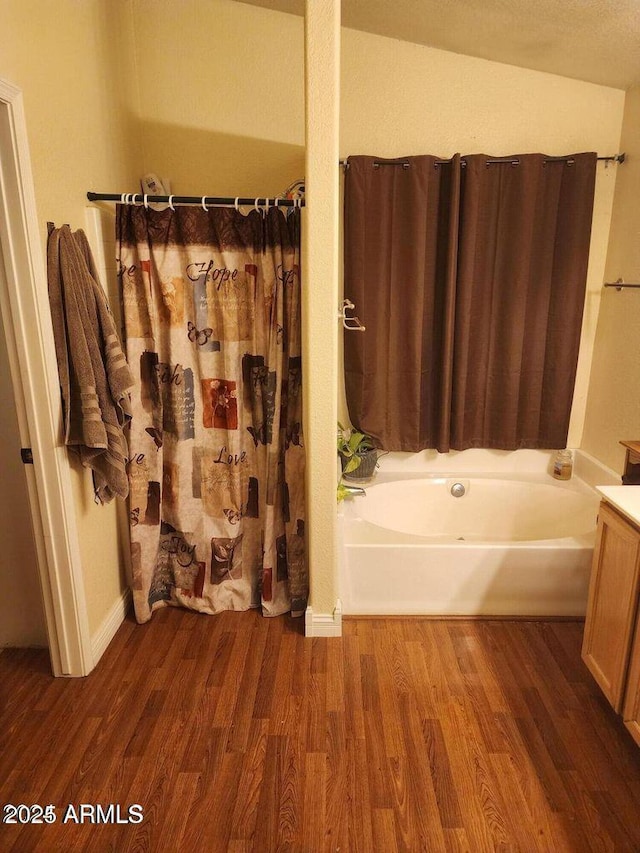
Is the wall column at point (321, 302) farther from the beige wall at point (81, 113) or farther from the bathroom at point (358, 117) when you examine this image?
the beige wall at point (81, 113)

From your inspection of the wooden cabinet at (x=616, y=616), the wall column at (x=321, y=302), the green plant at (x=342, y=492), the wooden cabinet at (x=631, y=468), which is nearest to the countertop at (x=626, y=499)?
the wooden cabinet at (x=616, y=616)

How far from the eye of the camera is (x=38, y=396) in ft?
5.93

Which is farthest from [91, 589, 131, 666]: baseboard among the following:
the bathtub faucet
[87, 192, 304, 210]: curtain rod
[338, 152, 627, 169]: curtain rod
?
[338, 152, 627, 169]: curtain rod

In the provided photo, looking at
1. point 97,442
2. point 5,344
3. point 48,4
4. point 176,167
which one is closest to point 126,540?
point 97,442

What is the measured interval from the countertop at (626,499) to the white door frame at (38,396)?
1.88m

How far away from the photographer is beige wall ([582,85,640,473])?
100 inches

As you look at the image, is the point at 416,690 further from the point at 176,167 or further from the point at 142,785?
the point at 176,167

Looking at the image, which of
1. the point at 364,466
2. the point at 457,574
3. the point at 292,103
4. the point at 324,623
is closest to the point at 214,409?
the point at 364,466

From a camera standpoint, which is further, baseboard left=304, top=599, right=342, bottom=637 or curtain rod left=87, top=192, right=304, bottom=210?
baseboard left=304, top=599, right=342, bottom=637

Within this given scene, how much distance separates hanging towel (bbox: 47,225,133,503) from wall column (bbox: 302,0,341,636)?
713mm

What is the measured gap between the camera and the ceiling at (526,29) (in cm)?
201

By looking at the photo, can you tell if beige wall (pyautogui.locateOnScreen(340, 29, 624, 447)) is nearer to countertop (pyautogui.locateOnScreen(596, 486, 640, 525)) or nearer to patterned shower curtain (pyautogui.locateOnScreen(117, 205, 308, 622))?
patterned shower curtain (pyautogui.locateOnScreen(117, 205, 308, 622))

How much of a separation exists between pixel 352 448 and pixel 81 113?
1869 mm

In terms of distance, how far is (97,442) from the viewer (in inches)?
72.9
